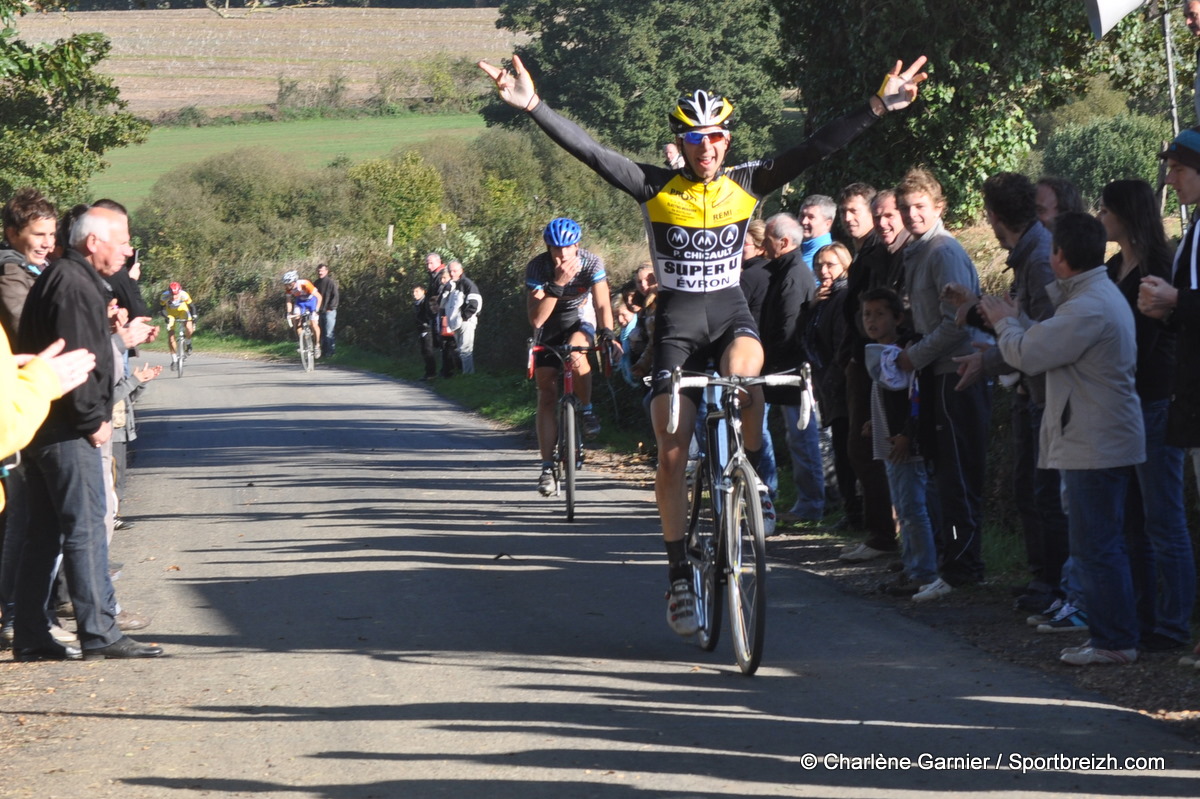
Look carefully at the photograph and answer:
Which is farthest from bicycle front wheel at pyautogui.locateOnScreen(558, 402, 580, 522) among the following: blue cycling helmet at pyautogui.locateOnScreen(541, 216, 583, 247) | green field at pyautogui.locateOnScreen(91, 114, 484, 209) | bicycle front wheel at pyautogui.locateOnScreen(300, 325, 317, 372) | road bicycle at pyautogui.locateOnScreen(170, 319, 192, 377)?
green field at pyautogui.locateOnScreen(91, 114, 484, 209)

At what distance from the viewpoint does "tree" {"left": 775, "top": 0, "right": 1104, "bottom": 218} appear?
737 inches

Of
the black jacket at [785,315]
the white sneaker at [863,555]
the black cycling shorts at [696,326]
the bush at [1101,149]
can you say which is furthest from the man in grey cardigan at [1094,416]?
the bush at [1101,149]

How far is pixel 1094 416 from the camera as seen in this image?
21.6ft

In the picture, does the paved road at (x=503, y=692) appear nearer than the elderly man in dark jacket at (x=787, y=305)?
Yes

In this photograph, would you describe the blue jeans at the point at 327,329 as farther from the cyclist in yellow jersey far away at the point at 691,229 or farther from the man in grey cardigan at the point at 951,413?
the cyclist in yellow jersey far away at the point at 691,229

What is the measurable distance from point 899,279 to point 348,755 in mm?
4877

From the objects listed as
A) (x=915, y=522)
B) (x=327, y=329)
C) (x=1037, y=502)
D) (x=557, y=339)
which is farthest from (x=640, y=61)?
(x=1037, y=502)

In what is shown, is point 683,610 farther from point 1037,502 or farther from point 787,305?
point 787,305

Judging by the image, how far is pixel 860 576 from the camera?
29.5 ft

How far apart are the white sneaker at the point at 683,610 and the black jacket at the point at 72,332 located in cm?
303

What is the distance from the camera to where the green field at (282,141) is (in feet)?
269

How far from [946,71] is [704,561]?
13.7m

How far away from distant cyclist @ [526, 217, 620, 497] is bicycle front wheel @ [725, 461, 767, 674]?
4741mm

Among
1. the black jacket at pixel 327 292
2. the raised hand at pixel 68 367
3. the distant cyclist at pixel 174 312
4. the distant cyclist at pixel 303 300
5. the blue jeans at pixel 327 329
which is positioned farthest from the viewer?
the blue jeans at pixel 327 329
